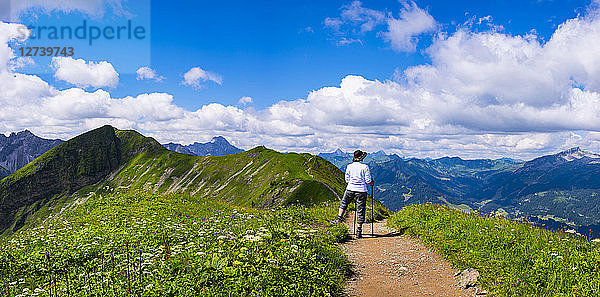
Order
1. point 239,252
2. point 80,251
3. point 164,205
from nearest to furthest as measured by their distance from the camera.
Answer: point 239,252 → point 80,251 → point 164,205

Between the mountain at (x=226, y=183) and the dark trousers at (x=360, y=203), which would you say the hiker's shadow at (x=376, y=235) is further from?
the mountain at (x=226, y=183)

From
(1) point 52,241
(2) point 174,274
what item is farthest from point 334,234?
(1) point 52,241

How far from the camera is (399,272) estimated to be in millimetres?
10344

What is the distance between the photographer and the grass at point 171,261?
689cm

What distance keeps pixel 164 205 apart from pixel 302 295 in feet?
49.0

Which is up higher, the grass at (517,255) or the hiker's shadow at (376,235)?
the grass at (517,255)

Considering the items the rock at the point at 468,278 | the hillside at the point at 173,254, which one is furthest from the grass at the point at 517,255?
the hillside at the point at 173,254

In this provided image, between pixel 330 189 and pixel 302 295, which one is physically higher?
pixel 302 295

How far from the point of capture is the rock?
899 cm

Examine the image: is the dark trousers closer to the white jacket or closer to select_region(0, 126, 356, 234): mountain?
the white jacket

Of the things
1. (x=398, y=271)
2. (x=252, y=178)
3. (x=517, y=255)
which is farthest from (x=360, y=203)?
(x=252, y=178)

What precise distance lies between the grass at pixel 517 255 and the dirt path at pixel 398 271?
0.56m

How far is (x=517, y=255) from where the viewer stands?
9242 millimetres

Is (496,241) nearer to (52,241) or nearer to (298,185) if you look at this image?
(52,241)
